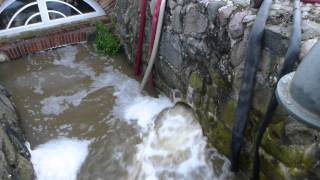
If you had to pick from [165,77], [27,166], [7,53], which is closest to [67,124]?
[27,166]

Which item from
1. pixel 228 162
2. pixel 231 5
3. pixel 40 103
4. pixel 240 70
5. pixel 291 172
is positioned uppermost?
pixel 231 5

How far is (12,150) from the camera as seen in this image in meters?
3.42

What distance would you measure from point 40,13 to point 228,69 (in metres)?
3.52

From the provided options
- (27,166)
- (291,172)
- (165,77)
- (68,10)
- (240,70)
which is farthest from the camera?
(68,10)

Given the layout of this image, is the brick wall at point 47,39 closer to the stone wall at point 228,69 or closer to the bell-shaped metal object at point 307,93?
the stone wall at point 228,69

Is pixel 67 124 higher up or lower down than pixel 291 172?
lower down

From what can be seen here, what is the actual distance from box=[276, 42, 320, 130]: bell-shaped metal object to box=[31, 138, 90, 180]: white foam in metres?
2.67

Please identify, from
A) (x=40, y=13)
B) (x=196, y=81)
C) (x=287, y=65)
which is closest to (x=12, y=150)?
(x=196, y=81)

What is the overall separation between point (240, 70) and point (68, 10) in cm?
357

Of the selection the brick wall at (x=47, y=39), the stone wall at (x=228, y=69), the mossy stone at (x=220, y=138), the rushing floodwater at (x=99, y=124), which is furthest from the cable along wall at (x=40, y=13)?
the mossy stone at (x=220, y=138)

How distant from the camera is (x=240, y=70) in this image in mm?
3111

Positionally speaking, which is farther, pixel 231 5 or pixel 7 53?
pixel 7 53

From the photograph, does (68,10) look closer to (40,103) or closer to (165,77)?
(40,103)

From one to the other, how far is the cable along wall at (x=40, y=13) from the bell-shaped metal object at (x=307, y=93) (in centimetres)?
491
